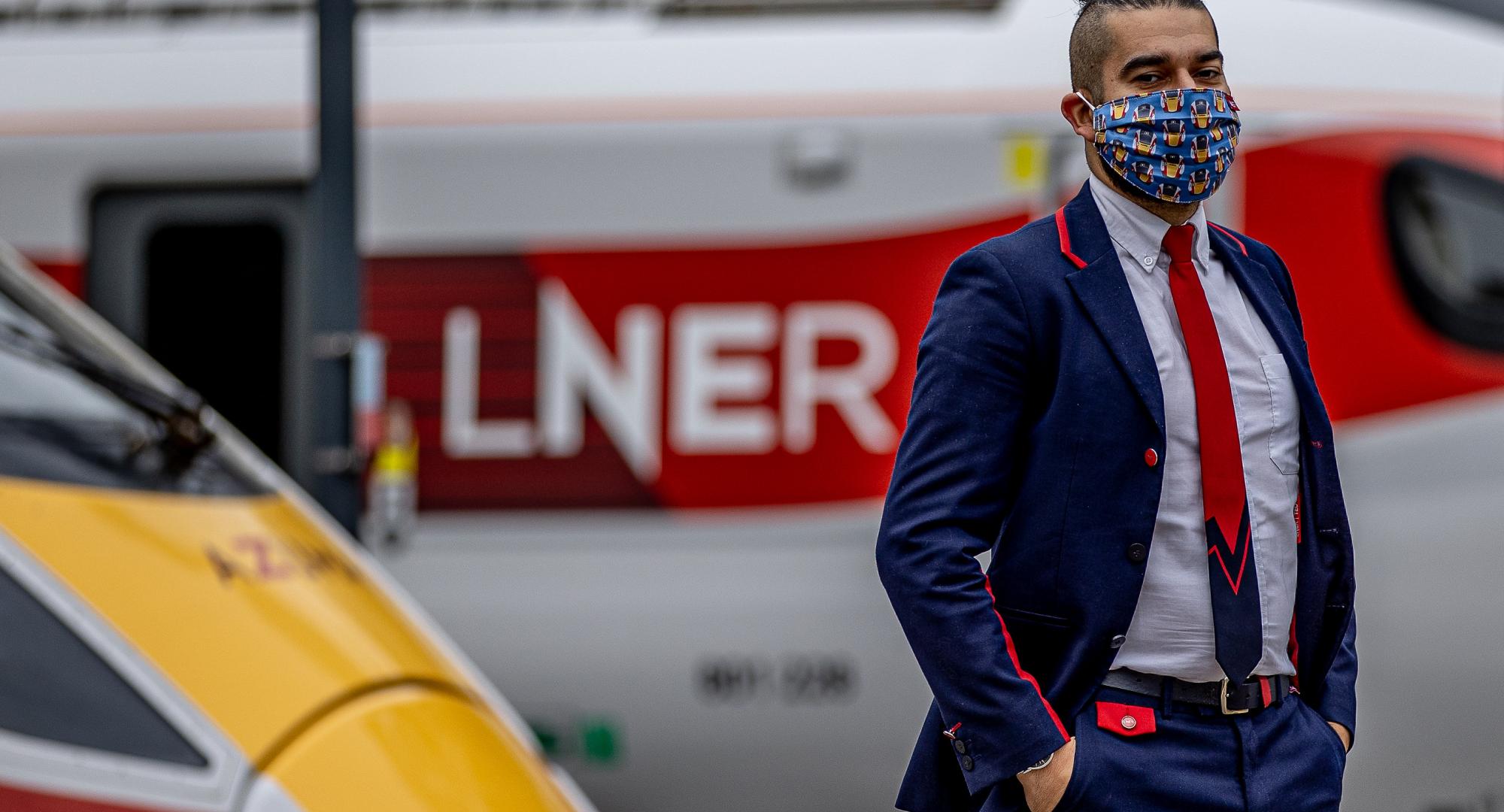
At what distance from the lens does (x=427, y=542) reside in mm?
4523

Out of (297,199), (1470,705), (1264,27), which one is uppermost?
(1264,27)

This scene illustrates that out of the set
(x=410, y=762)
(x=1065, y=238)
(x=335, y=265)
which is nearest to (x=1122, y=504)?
(x=1065, y=238)

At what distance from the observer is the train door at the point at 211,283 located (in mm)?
4645

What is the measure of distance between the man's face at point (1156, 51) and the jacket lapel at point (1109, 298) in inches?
6.4

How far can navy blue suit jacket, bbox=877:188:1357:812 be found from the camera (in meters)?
1.73

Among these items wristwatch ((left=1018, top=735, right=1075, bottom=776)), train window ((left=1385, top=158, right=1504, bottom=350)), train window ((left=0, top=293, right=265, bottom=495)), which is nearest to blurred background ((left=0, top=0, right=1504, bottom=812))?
train window ((left=1385, top=158, right=1504, bottom=350))

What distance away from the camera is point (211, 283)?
184 inches

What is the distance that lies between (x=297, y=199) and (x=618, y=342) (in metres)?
1.10

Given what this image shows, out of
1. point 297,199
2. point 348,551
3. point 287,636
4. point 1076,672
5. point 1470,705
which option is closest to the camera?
point 1076,672

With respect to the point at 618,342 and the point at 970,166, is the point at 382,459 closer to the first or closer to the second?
the point at 618,342

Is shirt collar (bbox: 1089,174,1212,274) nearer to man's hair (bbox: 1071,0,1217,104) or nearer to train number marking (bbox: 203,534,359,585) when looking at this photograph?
man's hair (bbox: 1071,0,1217,104)

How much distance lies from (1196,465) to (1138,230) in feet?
1.00

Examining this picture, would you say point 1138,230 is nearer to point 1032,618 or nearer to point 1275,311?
point 1275,311

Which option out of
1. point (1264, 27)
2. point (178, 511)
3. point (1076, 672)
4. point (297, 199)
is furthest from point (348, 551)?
point (1264, 27)
